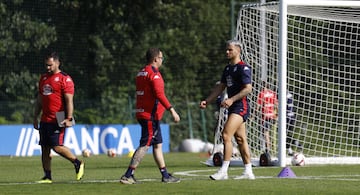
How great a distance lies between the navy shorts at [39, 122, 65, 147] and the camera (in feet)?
50.6

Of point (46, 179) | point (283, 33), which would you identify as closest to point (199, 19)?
point (283, 33)

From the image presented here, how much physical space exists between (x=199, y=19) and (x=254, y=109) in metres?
27.7

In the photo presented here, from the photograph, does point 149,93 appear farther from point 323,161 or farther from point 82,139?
point 82,139

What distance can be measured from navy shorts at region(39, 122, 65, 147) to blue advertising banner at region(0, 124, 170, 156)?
15461mm

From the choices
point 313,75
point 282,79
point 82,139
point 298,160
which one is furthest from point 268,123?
point 82,139

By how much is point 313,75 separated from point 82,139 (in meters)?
10.1

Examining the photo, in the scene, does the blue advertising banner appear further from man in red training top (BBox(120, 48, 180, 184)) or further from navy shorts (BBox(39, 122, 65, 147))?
man in red training top (BBox(120, 48, 180, 184))

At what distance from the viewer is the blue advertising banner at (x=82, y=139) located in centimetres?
3091

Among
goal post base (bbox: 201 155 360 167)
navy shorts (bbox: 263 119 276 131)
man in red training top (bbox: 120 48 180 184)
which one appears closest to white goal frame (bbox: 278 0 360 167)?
goal post base (bbox: 201 155 360 167)

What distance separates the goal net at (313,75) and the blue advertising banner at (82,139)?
30.4 ft

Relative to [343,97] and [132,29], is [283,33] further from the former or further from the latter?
[132,29]

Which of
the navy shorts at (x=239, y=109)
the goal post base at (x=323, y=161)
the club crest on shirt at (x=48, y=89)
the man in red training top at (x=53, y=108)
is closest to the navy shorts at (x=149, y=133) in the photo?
the man in red training top at (x=53, y=108)

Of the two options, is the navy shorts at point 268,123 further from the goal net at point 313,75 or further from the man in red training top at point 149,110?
the man in red training top at point 149,110

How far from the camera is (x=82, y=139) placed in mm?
32156
